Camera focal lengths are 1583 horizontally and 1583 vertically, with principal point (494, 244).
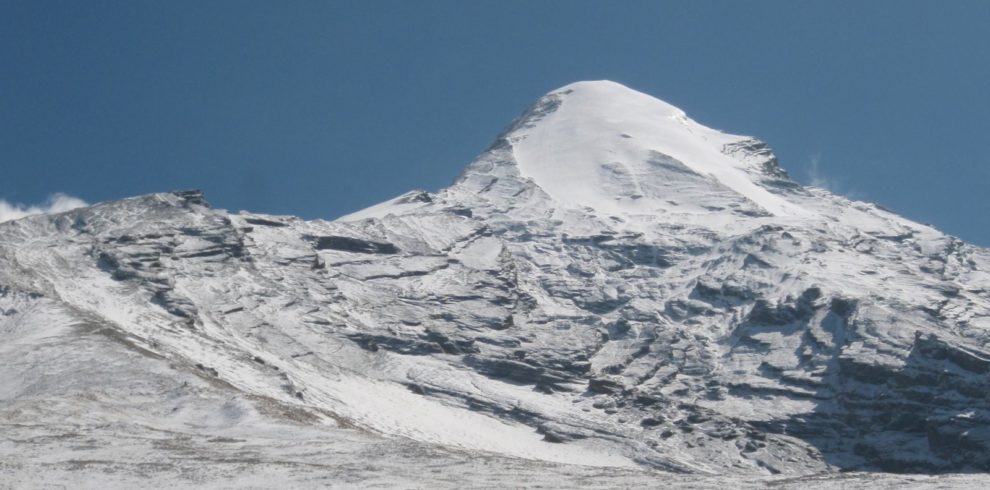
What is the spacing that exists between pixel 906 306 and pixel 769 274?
16061 mm

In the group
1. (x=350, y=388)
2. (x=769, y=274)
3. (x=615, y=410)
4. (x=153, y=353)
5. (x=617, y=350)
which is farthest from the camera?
(x=769, y=274)

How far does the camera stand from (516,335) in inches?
5891

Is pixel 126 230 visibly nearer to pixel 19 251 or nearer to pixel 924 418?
pixel 19 251

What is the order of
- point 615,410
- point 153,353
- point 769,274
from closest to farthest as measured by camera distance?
point 153,353
point 615,410
point 769,274

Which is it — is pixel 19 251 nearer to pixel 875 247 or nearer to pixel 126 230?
pixel 126 230

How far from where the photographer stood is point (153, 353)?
106m

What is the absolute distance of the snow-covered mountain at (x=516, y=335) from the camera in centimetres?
10981

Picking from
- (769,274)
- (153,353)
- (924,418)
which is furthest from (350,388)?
(769,274)

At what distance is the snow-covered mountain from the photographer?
110 metres

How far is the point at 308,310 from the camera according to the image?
145m

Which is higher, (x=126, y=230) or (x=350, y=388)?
(x=126, y=230)

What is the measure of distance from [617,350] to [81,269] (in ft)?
166

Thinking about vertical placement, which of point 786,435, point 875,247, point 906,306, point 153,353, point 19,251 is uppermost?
point 875,247

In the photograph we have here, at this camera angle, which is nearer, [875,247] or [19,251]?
[19,251]
